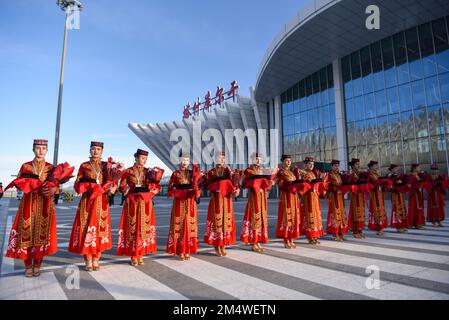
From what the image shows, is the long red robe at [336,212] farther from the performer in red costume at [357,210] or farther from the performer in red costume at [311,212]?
the performer in red costume at [311,212]

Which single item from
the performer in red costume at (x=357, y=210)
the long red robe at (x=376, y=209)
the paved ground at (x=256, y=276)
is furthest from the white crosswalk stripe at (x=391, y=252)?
the long red robe at (x=376, y=209)

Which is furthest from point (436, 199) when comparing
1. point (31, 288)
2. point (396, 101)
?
point (396, 101)

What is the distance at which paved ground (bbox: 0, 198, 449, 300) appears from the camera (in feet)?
10.4

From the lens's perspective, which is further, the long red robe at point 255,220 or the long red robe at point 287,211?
the long red robe at point 287,211

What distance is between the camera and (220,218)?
544cm

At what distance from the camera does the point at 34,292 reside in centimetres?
328

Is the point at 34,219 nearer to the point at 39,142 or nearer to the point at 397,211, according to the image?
the point at 39,142

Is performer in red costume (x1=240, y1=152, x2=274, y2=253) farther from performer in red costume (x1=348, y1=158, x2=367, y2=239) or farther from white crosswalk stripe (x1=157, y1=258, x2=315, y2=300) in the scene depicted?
performer in red costume (x1=348, y1=158, x2=367, y2=239)

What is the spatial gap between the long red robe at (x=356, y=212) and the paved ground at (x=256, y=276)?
126cm

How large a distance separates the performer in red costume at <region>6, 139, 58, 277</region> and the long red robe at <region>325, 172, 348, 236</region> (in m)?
5.88

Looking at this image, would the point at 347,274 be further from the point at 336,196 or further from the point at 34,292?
the point at 34,292

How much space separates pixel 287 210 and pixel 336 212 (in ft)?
5.16

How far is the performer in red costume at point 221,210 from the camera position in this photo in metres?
5.33

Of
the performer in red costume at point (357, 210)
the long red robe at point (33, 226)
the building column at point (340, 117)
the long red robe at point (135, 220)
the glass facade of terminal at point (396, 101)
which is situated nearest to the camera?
the long red robe at point (33, 226)
